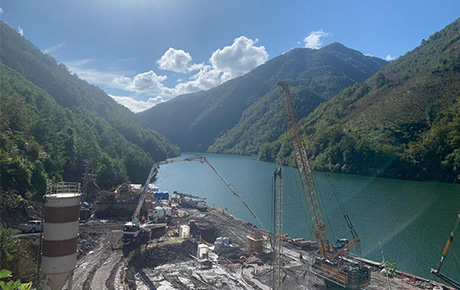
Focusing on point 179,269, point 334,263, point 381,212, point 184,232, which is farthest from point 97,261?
point 381,212

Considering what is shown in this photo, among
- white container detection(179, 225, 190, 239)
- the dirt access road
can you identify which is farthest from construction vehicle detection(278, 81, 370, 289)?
the dirt access road

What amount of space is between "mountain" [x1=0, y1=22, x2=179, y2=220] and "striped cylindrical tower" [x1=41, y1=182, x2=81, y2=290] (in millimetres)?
19906

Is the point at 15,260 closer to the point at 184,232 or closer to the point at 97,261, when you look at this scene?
the point at 97,261

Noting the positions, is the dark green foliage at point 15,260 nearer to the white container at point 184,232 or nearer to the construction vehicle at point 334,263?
the white container at point 184,232

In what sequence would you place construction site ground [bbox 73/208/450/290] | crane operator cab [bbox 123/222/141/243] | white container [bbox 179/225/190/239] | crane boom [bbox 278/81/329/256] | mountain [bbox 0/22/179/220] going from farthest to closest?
1. mountain [bbox 0/22/179/220]
2. white container [bbox 179/225/190/239]
3. crane operator cab [bbox 123/222/141/243]
4. crane boom [bbox 278/81/329/256]
5. construction site ground [bbox 73/208/450/290]

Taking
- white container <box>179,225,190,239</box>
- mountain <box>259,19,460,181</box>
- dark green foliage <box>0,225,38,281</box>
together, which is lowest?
white container <box>179,225,190,239</box>

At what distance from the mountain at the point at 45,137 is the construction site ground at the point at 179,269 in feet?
34.3

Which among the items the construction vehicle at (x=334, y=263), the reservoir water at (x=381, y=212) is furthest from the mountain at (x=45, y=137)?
the construction vehicle at (x=334, y=263)

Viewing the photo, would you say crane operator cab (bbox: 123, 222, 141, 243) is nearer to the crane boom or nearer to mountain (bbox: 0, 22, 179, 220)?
mountain (bbox: 0, 22, 179, 220)

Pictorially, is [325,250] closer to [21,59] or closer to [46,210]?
[46,210]

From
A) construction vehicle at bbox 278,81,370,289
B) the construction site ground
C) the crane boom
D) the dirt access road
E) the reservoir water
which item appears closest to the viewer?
the dirt access road

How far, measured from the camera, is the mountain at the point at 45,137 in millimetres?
33156

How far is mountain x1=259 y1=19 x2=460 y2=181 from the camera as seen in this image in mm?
75938

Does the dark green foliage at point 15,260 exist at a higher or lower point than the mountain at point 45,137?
lower
